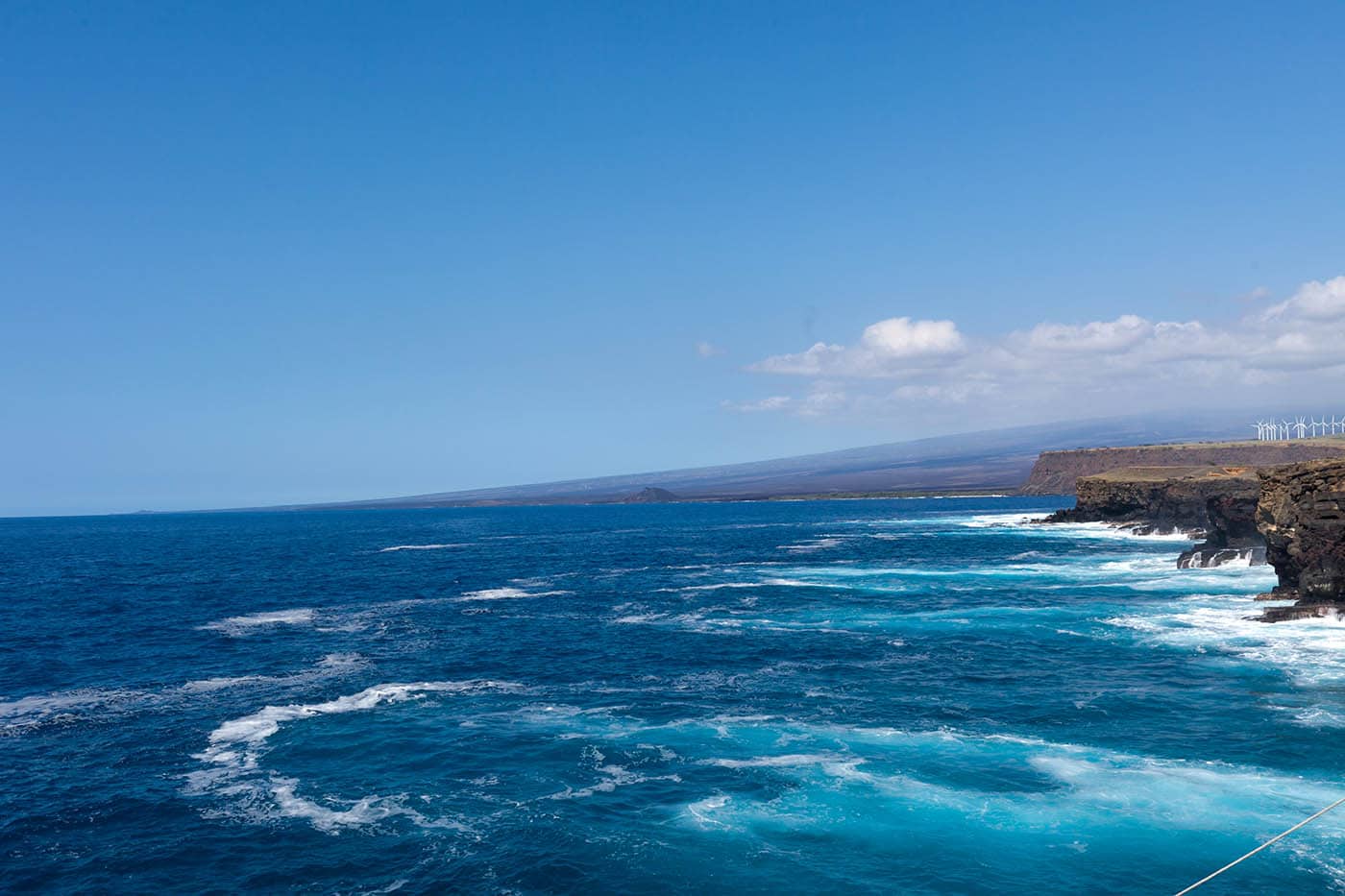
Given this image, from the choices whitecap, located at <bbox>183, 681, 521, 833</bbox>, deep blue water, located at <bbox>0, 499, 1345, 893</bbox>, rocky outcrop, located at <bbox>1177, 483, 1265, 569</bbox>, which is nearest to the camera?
deep blue water, located at <bbox>0, 499, 1345, 893</bbox>

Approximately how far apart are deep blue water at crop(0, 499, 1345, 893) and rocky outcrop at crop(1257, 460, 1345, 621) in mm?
3381

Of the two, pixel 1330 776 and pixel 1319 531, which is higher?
pixel 1319 531

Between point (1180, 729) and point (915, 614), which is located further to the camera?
point (915, 614)

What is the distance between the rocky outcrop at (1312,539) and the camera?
2216 inches

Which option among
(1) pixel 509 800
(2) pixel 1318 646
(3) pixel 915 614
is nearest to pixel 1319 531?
(2) pixel 1318 646

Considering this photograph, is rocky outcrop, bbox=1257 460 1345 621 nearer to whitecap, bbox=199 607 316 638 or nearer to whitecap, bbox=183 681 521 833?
whitecap, bbox=183 681 521 833

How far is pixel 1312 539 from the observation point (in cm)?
5762

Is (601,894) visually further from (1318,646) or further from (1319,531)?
(1319,531)

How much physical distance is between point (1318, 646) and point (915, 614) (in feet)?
82.3

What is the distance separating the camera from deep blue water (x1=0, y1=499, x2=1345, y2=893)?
24.7 metres

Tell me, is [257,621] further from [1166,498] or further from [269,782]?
[1166,498]

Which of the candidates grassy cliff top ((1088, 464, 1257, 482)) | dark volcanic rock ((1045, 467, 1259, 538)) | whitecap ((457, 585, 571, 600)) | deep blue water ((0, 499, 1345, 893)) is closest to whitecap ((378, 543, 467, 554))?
whitecap ((457, 585, 571, 600))

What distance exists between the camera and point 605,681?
4644 centimetres

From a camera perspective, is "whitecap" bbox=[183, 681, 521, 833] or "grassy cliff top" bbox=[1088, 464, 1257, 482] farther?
"grassy cliff top" bbox=[1088, 464, 1257, 482]
